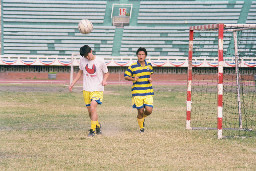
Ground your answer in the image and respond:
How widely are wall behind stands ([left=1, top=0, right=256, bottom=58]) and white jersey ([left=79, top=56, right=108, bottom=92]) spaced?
121ft

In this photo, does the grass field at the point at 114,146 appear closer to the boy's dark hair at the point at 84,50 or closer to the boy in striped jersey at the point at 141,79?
the boy in striped jersey at the point at 141,79

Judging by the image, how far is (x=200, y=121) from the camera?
1295 centimetres

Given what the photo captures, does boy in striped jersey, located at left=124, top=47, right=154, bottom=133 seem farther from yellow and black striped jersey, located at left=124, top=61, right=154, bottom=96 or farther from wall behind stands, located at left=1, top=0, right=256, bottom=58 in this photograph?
wall behind stands, located at left=1, top=0, right=256, bottom=58

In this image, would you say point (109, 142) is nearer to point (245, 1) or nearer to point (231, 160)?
point (231, 160)

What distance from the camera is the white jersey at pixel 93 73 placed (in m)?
9.77

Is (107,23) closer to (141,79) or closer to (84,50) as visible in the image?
(141,79)

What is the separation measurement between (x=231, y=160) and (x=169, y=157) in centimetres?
91

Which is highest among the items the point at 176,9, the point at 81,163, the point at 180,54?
the point at 176,9

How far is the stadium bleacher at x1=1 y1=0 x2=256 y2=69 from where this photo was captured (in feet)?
157

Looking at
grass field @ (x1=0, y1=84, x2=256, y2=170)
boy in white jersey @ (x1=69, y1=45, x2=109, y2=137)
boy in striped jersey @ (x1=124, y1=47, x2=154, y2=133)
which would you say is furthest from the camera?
boy in striped jersey @ (x1=124, y1=47, x2=154, y2=133)

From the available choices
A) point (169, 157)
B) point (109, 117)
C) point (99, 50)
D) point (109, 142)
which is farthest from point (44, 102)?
point (99, 50)

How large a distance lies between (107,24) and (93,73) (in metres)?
40.2

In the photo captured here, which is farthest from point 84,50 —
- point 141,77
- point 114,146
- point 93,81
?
point 114,146

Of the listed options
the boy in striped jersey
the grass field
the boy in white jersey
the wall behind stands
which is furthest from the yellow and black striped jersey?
the wall behind stands
